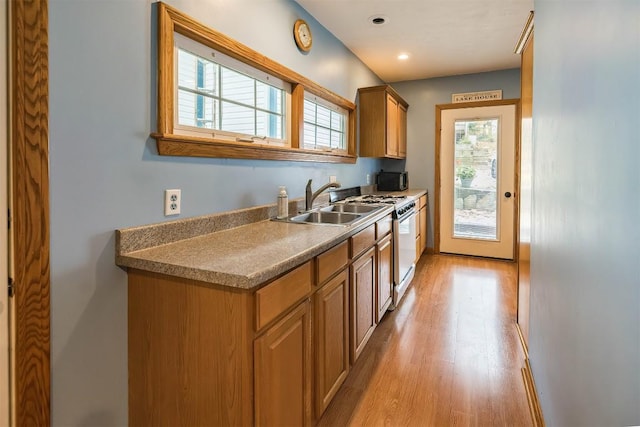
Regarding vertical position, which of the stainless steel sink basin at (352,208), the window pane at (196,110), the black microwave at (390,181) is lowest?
the stainless steel sink basin at (352,208)

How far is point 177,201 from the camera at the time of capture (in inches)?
62.1

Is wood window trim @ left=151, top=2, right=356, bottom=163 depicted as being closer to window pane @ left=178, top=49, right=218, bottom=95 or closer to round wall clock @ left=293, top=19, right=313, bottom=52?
window pane @ left=178, top=49, right=218, bottom=95

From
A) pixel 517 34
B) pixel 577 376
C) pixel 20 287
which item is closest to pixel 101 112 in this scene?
pixel 20 287

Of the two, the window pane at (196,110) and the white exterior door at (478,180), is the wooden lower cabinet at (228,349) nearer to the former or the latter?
the window pane at (196,110)

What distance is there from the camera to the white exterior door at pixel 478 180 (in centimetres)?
454

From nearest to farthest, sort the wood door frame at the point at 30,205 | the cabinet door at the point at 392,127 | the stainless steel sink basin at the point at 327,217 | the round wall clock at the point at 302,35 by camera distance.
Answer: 1. the wood door frame at the point at 30,205
2. the stainless steel sink basin at the point at 327,217
3. the round wall clock at the point at 302,35
4. the cabinet door at the point at 392,127

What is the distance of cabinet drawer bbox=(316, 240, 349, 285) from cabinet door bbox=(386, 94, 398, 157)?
7.84 feet

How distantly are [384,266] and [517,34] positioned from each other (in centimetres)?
252

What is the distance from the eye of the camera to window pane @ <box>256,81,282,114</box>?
2186 mm

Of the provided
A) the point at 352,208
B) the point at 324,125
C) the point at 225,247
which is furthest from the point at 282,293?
the point at 324,125

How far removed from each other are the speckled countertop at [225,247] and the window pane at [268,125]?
0.55 metres

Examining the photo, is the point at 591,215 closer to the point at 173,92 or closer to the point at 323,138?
the point at 173,92

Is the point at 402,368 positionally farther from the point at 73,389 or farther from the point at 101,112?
the point at 101,112

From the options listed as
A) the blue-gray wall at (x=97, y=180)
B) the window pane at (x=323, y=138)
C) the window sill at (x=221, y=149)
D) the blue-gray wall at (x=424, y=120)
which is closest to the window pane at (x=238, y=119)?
the window sill at (x=221, y=149)
